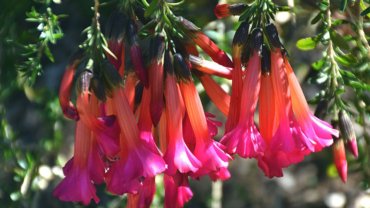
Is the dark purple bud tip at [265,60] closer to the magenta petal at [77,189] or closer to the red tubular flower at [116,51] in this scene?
the red tubular flower at [116,51]

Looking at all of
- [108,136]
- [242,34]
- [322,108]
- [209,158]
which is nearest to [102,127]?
[108,136]

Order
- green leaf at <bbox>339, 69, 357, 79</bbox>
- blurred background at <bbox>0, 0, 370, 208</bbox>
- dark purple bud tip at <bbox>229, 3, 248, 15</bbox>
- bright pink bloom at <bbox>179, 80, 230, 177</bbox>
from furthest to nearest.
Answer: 1. blurred background at <bbox>0, 0, 370, 208</bbox>
2. green leaf at <bbox>339, 69, 357, 79</bbox>
3. dark purple bud tip at <bbox>229, 3, 248, 15</bbox>
4. bright pink bloom at <bbox>179, 80, 230, 177</bbox>

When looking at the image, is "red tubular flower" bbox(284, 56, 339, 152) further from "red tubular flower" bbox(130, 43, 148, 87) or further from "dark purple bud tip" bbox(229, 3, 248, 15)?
"red tubular flower" bbox(130, 43, 148, 87)

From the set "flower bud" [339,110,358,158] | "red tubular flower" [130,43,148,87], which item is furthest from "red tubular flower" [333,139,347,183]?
"red tubular flower" [130,43,148,87]

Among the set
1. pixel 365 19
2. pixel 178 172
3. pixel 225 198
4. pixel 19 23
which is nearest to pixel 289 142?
pixel 178 172

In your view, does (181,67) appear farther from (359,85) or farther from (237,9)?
(359,85)

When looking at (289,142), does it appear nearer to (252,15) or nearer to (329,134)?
(329,134)
